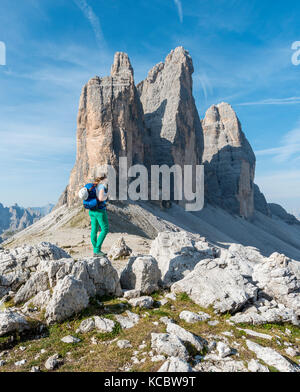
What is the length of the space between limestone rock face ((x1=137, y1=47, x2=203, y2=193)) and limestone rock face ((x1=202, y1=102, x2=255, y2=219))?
15.5 meters

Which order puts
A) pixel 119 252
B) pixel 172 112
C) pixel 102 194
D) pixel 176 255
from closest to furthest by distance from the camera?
pixel 102 194, pixel 176 255, pixel 119 252, pixel 172 112

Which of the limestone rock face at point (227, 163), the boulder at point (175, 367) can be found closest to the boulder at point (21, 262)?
the boulder at point (175, 367)

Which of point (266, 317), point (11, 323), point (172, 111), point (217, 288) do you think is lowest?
point (266, 317)

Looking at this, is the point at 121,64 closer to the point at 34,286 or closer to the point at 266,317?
the point at 34,286

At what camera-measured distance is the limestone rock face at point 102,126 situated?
5184cm

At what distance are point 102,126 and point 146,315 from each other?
163 ft

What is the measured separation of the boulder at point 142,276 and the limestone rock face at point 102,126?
43191 mm

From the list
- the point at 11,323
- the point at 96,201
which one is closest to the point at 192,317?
the point at 11,323

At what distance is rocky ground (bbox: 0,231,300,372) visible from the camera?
466cm

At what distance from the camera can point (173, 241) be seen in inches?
432

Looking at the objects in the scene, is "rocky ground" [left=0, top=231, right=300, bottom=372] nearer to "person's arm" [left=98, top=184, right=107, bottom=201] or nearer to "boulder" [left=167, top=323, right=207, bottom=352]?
"boulder" [left=167, top=323, right=207, bottom=352]

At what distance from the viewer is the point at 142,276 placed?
8227 mm
